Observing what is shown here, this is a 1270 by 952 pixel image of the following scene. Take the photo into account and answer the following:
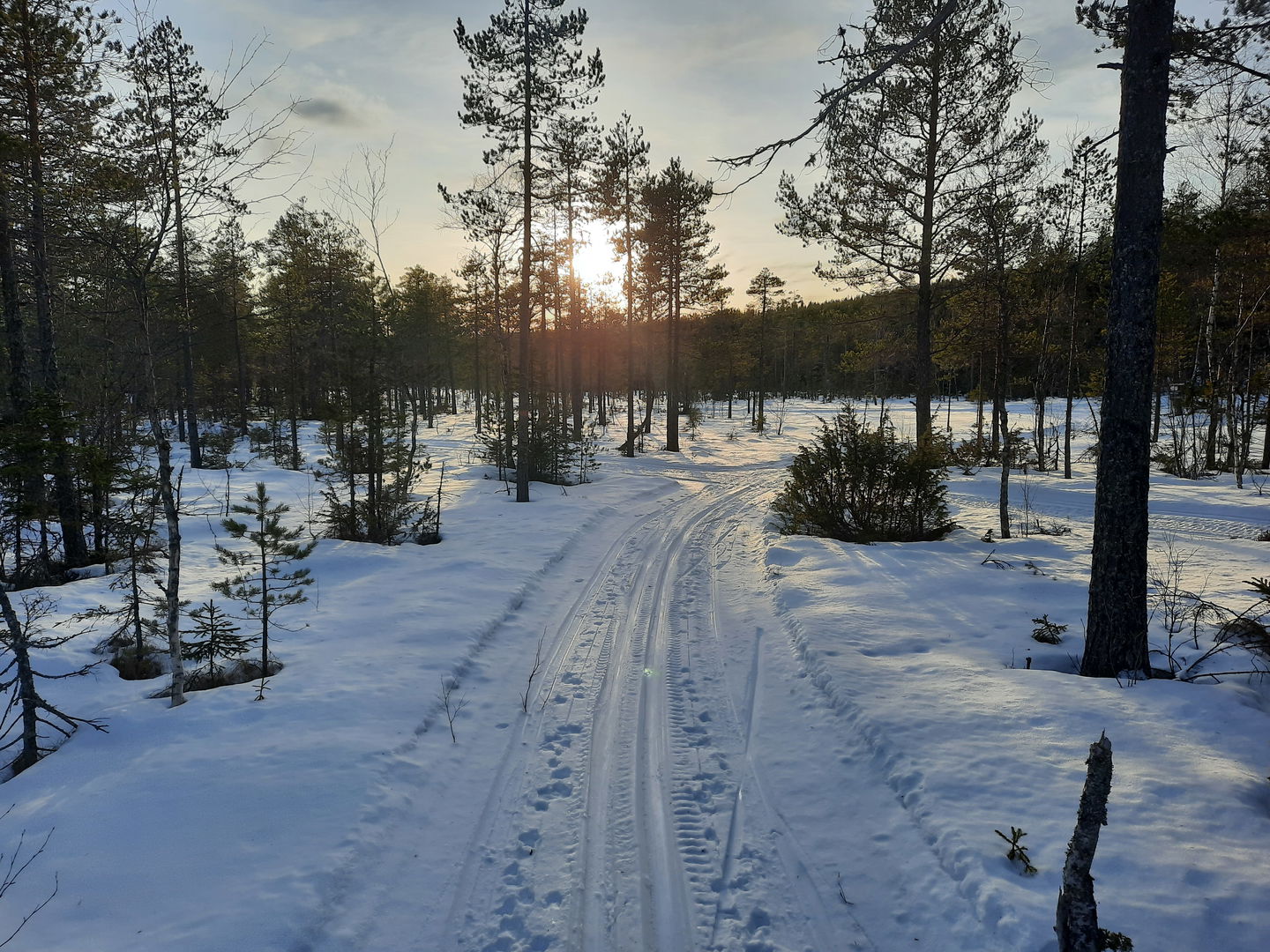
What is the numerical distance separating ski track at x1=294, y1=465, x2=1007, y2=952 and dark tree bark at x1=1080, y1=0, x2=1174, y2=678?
8.56ft

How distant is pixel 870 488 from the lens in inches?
435

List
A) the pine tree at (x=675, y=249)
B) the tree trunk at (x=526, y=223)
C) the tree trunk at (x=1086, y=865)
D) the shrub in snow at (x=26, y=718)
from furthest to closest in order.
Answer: the pine tree at (x=675, y=249), the tree trunk at (x=526, y=223), the shrub in snow at (x=26, y=718), the tree trunk at (x=1086, y=865)

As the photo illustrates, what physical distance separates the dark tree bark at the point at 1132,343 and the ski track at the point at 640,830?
261 centimetres

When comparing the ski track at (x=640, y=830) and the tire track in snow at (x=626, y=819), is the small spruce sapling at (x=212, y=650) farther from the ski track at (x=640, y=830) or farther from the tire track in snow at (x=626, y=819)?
the tire track in snow at (x=626, y=819)

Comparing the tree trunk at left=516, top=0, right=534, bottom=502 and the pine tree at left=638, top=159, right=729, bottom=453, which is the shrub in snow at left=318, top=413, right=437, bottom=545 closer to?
the tree trunk at left=516, top=0, right=534, bottom=502

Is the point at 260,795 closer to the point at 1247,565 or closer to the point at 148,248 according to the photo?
the point at 148,248

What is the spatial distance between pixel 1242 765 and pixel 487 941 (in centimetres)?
508

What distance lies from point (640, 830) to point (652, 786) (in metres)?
0.46

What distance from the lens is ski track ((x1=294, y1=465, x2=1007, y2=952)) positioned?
3.20 meters

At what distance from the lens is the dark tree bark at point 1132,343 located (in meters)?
4.74

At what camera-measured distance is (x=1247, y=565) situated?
8.37 meters

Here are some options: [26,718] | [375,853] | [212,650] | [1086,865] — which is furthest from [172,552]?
[1086,865]

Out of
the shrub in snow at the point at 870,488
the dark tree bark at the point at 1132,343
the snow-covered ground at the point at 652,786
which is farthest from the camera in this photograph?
the shrub in snow at the point at 870,488

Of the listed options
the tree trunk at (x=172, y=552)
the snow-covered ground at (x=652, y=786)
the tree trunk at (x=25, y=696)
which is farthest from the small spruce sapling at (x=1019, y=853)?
the tree trunk at (x=25, y=696)
